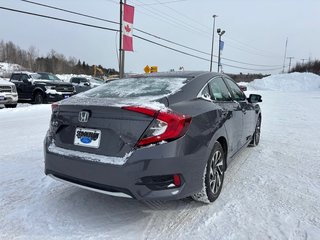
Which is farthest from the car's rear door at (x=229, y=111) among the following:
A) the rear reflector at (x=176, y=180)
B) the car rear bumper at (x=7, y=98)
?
the car rear bumper at (x=7, y=98)

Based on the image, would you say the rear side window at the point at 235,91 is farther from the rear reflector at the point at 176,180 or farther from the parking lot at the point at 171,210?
the rear reflector at the point at 176,180

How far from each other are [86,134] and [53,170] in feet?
1.95

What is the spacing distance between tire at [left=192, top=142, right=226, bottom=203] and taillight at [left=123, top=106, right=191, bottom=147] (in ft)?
2.14

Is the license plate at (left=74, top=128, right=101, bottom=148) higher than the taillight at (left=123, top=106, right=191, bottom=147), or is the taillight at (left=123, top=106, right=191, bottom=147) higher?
the taillight at (left=123, top=106, right=191, bottom=147)

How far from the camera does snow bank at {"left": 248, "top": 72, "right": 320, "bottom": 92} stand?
46.2 metres

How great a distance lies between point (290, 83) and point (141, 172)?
170ft

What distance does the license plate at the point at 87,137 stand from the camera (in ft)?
8.87

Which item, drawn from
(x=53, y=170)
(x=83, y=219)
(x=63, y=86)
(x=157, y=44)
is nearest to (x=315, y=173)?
(x=83, y=219)

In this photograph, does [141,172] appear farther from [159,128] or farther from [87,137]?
[87,137]

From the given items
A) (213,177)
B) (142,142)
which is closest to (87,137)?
(142,142)

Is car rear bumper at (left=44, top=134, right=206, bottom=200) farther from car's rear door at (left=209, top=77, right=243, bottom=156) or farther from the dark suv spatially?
the dark suv

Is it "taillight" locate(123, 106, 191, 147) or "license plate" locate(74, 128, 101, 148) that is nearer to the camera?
"taillight" locate(123, 106, 191, 147)

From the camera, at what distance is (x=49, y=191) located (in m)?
3.54


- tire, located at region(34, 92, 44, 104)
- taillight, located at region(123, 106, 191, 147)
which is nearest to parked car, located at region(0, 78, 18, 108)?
tire, located at region(34, 92, 44, 104)
